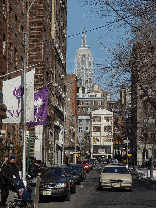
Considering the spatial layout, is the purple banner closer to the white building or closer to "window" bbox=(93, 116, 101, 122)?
the white building

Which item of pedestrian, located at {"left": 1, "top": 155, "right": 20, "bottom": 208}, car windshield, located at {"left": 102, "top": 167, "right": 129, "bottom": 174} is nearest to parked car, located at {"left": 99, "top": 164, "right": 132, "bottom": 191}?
car windshield, located at {"left": 102, "top": 167, "right": 129, "bottom": 174}

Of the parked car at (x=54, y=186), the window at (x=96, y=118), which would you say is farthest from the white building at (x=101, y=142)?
the parked car at (x=54, y=186)

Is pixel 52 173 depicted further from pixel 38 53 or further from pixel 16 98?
pixel 38 53

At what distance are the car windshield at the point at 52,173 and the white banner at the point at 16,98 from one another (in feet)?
22.8

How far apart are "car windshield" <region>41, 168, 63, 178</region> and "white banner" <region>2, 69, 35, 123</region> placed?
22.8 ft

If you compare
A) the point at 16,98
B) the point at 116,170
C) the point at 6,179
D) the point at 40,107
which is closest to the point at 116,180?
the point at 116,170

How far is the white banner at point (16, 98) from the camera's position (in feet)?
100

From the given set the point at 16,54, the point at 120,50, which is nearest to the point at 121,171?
the point at 120,50

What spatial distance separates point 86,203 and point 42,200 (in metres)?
2.78

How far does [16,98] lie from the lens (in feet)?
101

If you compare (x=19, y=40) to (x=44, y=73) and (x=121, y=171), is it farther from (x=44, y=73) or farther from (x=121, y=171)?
(x=121, y=171)

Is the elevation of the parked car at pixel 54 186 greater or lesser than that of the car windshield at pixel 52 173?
lesser

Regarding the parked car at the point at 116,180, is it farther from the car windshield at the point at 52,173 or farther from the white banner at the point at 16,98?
the white banner at the point at 16,98

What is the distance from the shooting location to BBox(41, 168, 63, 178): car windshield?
2378 centimetres
